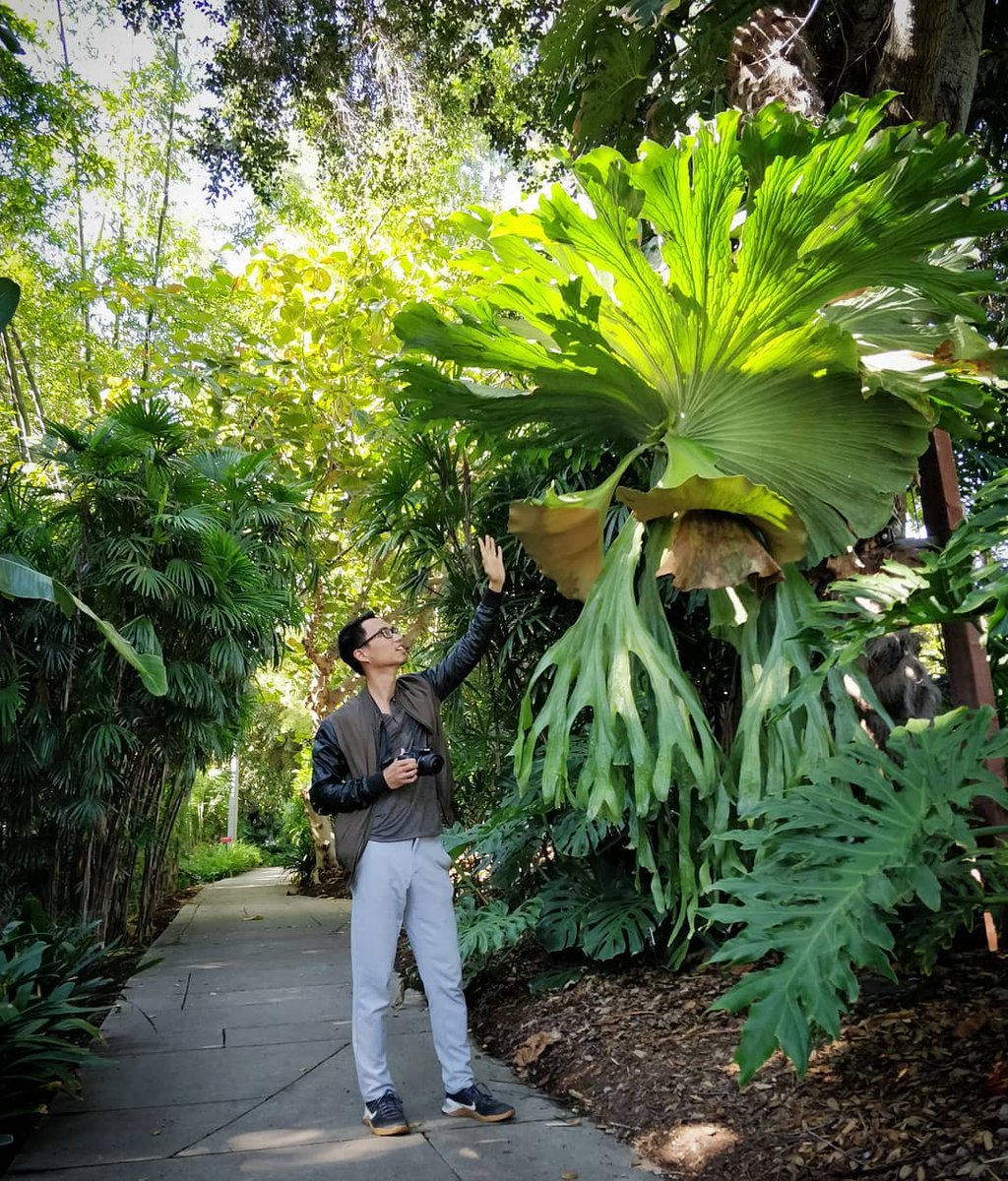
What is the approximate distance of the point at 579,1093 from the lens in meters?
3.22

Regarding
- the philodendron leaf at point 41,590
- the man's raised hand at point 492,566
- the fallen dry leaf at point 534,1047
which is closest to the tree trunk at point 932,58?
the man's raised hand at point 492,566

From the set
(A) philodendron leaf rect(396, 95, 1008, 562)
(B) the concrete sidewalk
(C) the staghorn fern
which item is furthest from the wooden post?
(B) the concrete sidewalk

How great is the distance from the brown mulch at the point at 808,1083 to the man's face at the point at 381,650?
60.3 inches

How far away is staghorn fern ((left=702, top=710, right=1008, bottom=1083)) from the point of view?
186 centimetres

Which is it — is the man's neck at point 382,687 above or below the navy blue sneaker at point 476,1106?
above

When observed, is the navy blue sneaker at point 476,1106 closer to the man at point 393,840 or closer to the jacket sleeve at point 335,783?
the man at point 393,840

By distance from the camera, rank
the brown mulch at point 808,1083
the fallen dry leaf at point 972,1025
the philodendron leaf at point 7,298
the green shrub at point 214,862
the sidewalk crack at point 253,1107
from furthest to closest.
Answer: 1. the green shrub at point 214,862
2. the philodendron leaf at point 7,298
3. the sidewalk crack at point 253,1107
4. the fallen dry leaf at point 972,1025
5. the brown mulch at point 808,1083

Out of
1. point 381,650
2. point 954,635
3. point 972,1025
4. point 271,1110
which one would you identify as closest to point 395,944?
point 271,1110

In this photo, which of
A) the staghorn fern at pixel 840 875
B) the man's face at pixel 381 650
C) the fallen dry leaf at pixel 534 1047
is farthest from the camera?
the fallen dry leaf at pixel 534 1047

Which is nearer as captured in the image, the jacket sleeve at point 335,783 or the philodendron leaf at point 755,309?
the philodendron leaf at point 755,309

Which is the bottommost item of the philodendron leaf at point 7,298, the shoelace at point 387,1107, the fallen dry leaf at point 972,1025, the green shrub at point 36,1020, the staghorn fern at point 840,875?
the shoelace at point 387,1107

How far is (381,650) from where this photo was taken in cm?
335

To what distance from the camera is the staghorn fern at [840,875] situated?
1.86 m

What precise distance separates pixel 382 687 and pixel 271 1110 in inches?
55.0
